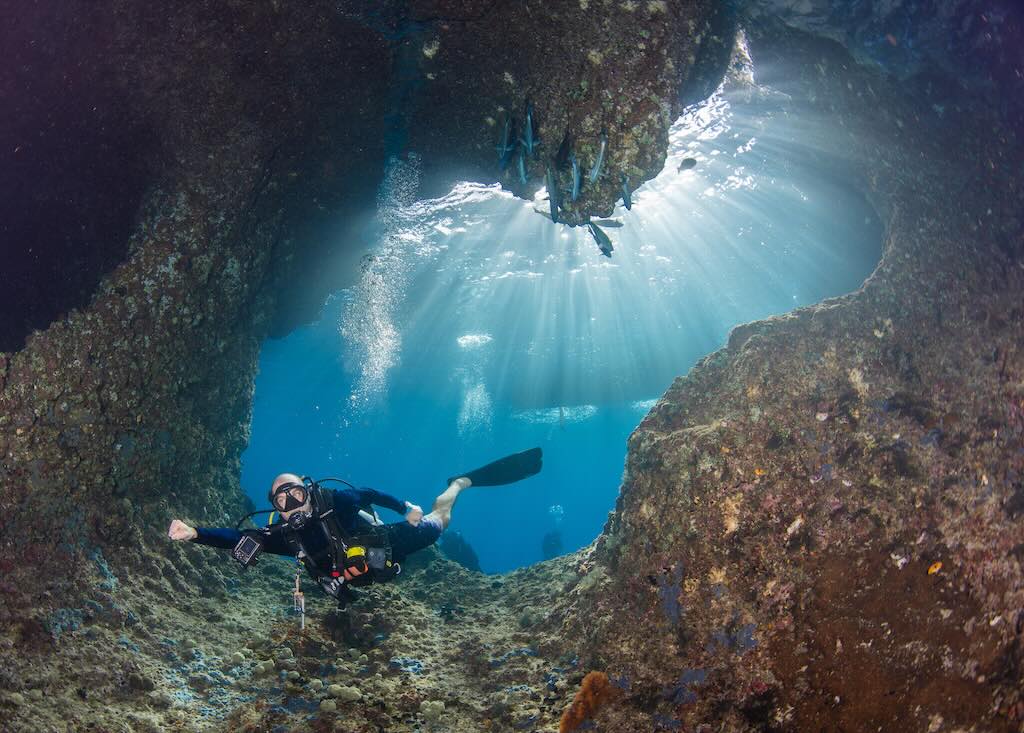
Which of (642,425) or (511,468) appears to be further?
(511,468)

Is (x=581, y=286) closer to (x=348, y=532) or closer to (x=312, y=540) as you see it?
(x=348, y=532)

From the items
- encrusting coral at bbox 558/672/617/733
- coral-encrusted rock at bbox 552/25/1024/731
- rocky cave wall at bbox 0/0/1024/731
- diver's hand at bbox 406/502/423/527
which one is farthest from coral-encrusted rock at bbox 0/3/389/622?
coral-encrusted rock at bbox 552/25/1024/731

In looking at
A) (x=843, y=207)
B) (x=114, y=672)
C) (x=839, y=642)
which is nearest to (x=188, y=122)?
(x=114, y=672)

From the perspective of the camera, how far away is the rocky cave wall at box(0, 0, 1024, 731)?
12.3 ft

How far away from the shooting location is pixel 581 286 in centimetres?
1859

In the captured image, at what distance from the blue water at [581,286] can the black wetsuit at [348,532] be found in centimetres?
532

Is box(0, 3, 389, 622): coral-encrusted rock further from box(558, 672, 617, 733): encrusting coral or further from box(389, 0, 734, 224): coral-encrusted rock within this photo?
box(558, 672, 617, 733): encrusting coral

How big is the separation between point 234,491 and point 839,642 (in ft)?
26.6

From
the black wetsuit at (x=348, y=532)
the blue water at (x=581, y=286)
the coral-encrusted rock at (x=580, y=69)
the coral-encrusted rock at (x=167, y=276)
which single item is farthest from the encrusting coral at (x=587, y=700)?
the blue water at (x=581, y=286)

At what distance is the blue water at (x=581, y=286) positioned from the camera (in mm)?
10469

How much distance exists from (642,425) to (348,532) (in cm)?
364

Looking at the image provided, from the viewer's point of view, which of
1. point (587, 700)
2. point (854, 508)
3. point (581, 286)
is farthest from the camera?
point (581, 286)

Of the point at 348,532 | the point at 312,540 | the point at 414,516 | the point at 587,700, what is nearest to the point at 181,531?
the point at 312,540

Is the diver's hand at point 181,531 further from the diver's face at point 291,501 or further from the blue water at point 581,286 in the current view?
the blue water at point 581,286
